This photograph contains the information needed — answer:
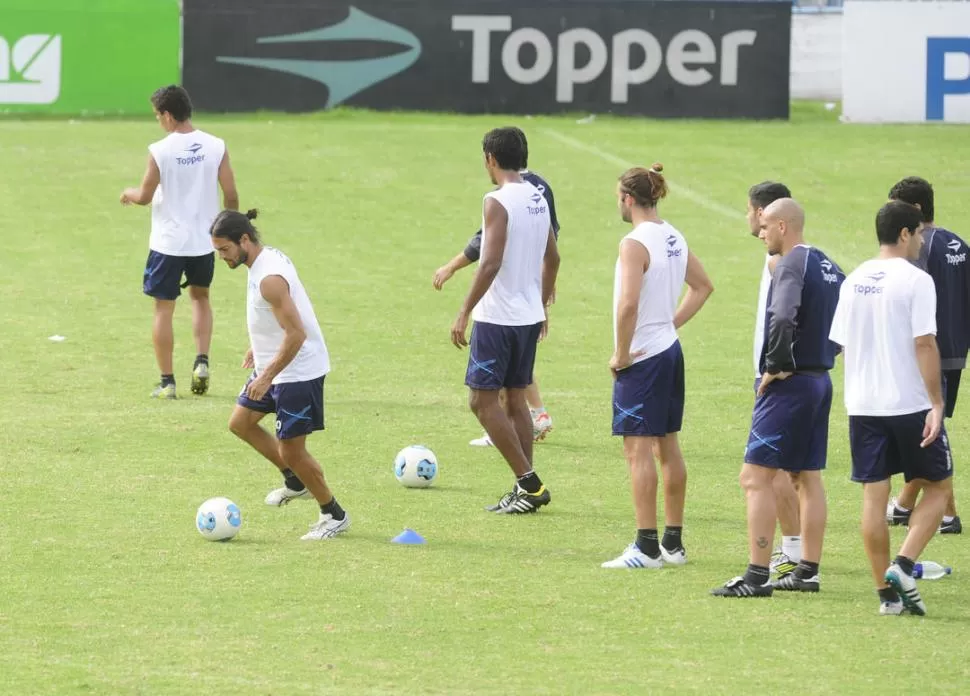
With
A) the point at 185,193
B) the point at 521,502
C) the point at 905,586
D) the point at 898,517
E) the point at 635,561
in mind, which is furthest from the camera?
the point at 185,193

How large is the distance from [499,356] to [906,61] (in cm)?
1941

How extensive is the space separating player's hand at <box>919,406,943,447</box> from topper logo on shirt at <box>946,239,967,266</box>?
189 cm

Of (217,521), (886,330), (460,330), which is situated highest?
(886,330)

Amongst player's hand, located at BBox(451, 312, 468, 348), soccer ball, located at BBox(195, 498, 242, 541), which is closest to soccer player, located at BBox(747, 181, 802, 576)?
player's hand, located at BBox(451, 312, 468, 348)

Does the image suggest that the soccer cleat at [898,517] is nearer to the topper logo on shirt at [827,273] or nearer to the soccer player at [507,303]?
the soccer player at [507,303]

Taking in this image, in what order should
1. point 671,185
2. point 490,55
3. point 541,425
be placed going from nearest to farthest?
point 541,425 < point 671,185 < point 490,55

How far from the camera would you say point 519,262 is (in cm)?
1055

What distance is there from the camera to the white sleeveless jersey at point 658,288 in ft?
29.5

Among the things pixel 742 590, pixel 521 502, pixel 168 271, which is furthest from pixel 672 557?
pixel 168 271

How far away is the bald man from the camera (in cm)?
841

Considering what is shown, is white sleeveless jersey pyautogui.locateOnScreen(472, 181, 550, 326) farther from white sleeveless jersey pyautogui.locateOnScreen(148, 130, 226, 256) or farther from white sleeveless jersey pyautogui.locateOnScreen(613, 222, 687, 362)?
white sleeveless jersey pyautogui.locateOnScreen(148, 130, 226, 256)

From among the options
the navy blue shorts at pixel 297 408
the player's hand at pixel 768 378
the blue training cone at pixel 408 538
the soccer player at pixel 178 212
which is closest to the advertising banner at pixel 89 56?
the soccer player at pixel 178 212

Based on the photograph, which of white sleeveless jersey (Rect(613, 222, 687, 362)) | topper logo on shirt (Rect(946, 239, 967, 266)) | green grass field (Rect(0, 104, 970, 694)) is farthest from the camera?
topper logo on shirt (Rect(946, 239, 967, 266))

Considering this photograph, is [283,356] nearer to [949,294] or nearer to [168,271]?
[949,294]
